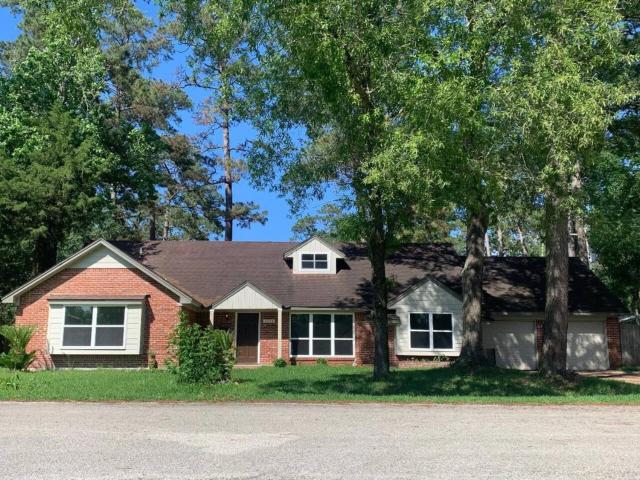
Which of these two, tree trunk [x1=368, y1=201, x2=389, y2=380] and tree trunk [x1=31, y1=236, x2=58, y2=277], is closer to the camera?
tree trunk [x1=368, y1=201, x2=389, y2=380]

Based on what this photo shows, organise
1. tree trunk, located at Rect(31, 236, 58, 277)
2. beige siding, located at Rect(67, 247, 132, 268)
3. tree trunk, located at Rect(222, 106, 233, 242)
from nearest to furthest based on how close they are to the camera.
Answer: beige siding, located at Rect(67, 247, 132, 268)
tree trunk, located at Rect(31, 236, 58, 277)
tree trunk, located at Rect(222, 106, 233, 242)

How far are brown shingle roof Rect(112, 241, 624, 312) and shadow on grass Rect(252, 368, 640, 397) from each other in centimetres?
645

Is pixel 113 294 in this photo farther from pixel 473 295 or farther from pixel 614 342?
pixel 614 342

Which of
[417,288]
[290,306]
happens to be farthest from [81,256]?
[417,288]

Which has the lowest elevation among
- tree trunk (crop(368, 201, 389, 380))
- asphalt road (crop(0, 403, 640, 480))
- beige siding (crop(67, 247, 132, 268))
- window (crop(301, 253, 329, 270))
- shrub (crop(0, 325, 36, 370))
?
asphalt road (crop(0, 403, 640, 480))

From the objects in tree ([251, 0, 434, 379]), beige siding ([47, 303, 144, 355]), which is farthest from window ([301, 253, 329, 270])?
tree ([251, 0, 434, 379])

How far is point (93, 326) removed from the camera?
2091cm

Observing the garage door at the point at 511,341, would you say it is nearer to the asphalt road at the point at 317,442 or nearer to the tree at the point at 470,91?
the asphalt road at the point at 317,442

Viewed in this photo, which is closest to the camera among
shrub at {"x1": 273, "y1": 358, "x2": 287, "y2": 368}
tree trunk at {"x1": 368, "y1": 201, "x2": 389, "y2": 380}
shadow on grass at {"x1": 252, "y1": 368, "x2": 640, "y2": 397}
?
shadow on grass at {"x1": 252, "y1": 368, "x2": 640, "y2": 397}

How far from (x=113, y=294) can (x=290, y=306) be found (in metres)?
6.66

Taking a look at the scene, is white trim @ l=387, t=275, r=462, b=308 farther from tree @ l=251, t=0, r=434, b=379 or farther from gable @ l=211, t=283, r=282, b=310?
tree @ l=251, t=0, r=434, b=379

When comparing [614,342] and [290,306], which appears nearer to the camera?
[290,306]

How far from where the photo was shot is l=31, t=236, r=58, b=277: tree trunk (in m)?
26.8

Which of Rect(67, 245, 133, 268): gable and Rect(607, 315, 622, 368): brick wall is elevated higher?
Rect(67, 245, 133, 268): gable
